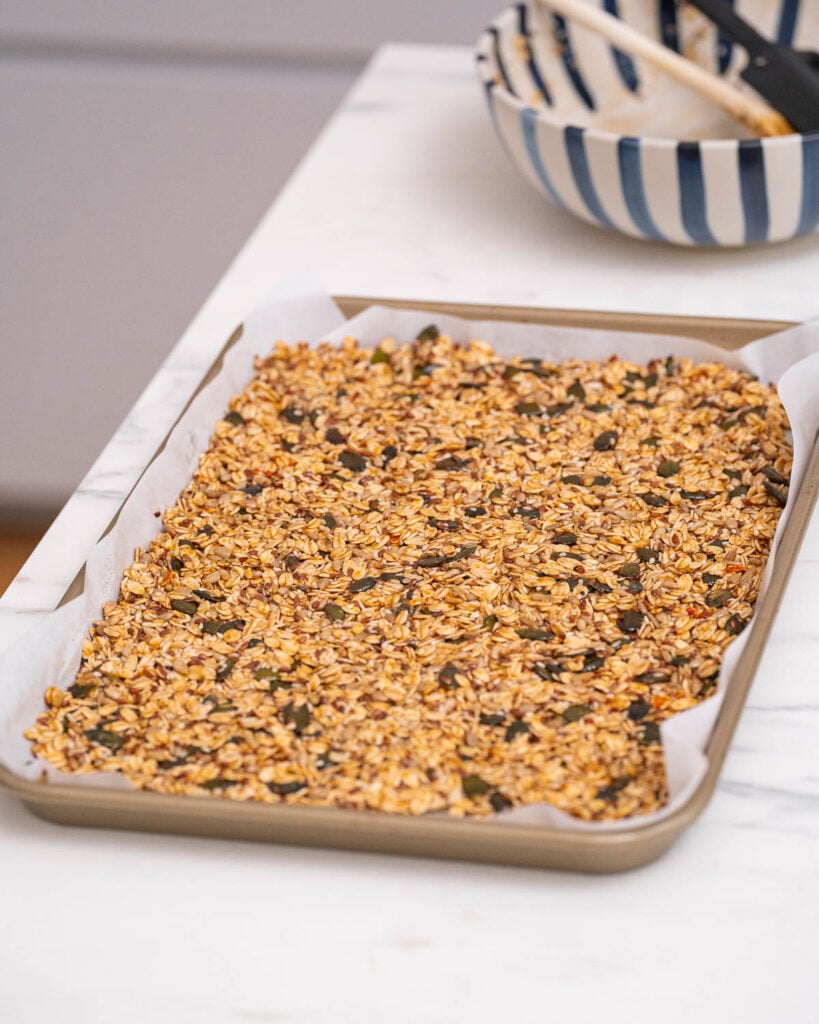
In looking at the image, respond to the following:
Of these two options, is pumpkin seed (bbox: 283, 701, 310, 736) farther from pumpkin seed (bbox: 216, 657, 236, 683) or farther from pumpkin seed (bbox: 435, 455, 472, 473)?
pumpkin seed (bbox: 435, 455, 472, 473)

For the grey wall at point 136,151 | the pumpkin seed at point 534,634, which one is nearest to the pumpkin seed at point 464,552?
the pumpkin seed at point 534,634

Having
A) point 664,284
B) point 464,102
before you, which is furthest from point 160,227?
point 664,284

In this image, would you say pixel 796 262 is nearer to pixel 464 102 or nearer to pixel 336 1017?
pixel 464 102

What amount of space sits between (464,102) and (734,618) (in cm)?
120

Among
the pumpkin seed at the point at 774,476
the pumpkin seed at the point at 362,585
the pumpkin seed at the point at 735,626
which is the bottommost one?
the pumpkin seed at the point at 362,585

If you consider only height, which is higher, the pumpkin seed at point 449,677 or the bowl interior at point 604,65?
the bowl interior at point 604,65

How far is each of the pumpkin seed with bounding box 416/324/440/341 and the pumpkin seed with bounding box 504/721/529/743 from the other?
0.56m

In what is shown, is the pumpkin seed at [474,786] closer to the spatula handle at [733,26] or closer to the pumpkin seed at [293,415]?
the pumpkin seed at [293,415]

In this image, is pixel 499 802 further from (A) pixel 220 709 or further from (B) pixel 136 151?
(B) pixel 136 151

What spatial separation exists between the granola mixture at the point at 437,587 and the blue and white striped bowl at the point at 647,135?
21cm

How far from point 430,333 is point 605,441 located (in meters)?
Answer: 0.25

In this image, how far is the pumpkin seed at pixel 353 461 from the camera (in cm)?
125

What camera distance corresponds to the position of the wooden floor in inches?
99.1

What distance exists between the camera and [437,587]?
108cm
